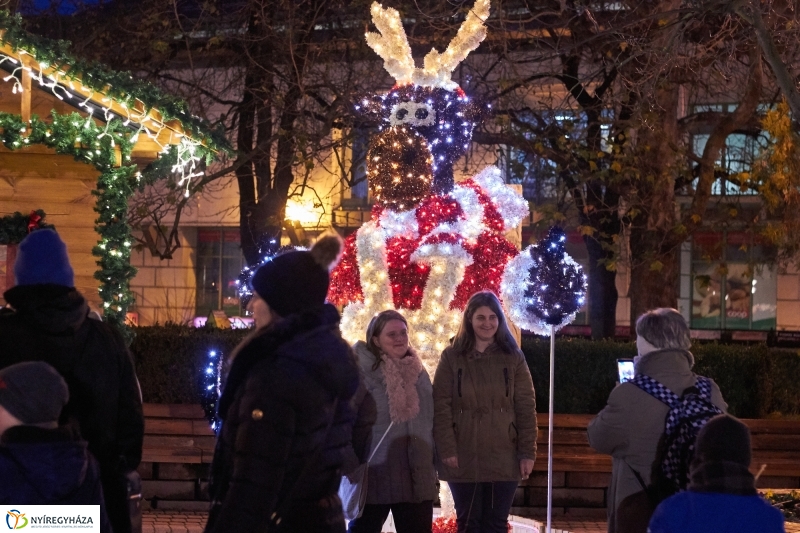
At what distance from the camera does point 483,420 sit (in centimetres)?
594

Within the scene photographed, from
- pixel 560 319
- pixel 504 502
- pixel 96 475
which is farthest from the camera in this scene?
pixel 560 319

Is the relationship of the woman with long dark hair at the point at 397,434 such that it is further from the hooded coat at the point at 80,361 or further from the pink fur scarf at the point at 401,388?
the hooded coat at the point at 80,361

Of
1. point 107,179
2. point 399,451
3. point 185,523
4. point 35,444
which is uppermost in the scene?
point 107,179

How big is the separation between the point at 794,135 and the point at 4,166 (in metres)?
7.99

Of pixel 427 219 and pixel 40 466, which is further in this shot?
pixel 427 219

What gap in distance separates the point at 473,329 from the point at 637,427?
1.79 metres

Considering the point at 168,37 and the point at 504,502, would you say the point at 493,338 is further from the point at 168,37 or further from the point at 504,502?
the point at 168,37

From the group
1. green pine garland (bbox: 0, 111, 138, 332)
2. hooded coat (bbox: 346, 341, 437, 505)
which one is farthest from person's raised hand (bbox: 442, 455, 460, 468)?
green pine garland (bbox: 0, 111, 138, 332)

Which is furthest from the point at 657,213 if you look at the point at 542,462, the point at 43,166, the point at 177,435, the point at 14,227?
the point at 14,227

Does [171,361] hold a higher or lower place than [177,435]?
higher

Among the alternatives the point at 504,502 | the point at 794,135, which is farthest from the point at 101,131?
the point at 794,135

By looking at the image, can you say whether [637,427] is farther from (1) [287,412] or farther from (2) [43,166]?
(2) [43,166]

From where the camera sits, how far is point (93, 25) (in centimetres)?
1457

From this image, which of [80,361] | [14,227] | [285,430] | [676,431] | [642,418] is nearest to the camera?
[285,430]
